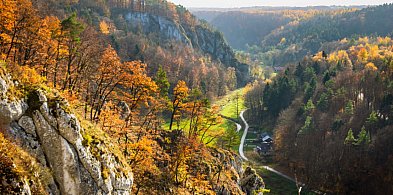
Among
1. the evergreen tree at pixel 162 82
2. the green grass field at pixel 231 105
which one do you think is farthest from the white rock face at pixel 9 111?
the green grass field at pixel 231 105

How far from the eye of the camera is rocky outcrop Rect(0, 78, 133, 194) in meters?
17.0

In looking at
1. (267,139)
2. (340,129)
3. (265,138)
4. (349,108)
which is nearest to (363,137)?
(340,129)

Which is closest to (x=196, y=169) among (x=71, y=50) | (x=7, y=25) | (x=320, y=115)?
(x=71, y=50)

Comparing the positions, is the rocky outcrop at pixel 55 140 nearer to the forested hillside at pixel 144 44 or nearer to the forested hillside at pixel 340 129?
the forested hillside at pixel 340 129

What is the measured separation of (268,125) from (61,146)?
107 metres

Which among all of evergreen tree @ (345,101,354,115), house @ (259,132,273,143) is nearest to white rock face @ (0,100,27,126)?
evergreen tree @ (345,101,354,115)

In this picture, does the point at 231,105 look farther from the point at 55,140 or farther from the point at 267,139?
the point at 55,140

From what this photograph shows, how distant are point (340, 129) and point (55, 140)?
79094mm

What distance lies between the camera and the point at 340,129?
3359 inches

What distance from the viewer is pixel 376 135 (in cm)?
7944

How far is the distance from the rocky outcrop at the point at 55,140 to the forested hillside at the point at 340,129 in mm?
65508

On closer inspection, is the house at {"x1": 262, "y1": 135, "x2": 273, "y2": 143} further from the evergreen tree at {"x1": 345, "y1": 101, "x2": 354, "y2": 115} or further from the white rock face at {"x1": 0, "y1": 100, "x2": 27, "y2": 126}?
the white rock face at {"x1": 0, "y1": 100, "x2": 27, "y2": 126}

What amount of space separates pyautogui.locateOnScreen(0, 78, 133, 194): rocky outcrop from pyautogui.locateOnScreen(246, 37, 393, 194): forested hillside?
65.5 m

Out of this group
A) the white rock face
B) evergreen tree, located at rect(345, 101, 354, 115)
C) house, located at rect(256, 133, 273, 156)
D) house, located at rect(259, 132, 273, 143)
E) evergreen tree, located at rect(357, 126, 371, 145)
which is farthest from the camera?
house, located at rect(259, 132, 273, 143)
